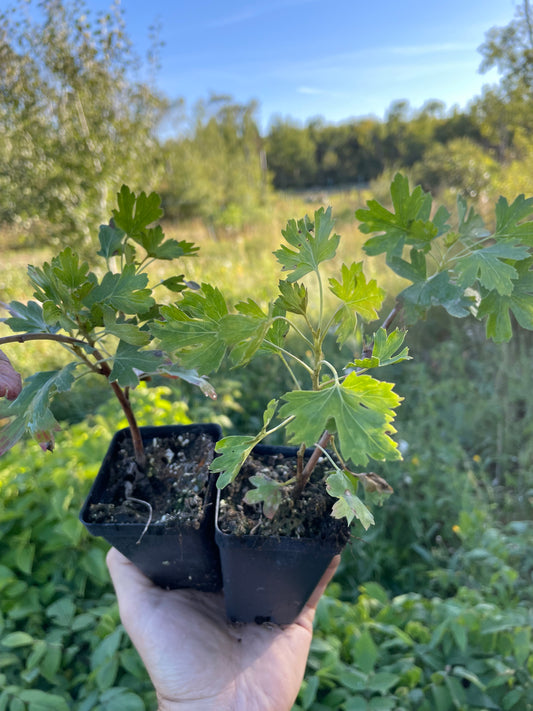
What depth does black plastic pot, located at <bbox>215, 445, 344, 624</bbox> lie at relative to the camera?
0.81 metres

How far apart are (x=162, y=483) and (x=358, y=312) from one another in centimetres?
58

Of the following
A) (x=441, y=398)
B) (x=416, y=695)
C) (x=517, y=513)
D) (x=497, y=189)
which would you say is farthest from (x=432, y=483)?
(x=497, y=189)

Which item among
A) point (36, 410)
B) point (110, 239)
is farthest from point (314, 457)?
point (110, 239)

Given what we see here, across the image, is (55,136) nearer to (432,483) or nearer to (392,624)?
(432,483)

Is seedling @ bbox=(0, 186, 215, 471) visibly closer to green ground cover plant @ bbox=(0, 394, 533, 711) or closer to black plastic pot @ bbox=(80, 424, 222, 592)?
black plastic pot @ bbox=(80, 424, 222, 592)

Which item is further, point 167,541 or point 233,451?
point 167,541

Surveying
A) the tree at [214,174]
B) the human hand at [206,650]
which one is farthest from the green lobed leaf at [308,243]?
the tree at [214,174]

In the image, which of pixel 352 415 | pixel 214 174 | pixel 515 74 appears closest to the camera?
pixel 352 415

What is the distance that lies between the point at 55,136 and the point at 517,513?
22.1 ft

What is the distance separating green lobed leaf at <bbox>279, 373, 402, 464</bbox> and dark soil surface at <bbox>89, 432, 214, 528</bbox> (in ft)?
1.31

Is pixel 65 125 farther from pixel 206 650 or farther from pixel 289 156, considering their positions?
pixel 289 156

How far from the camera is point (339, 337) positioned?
767 millimetres

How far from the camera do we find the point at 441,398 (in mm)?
3334

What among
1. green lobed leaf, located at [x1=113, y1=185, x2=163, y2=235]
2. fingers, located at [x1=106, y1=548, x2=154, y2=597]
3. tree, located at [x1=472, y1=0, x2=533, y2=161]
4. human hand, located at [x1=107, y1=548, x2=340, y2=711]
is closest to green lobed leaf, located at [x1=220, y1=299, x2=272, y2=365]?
green lobed leaf, located at [x1=113, y1=185, x2=163, y2=235]
